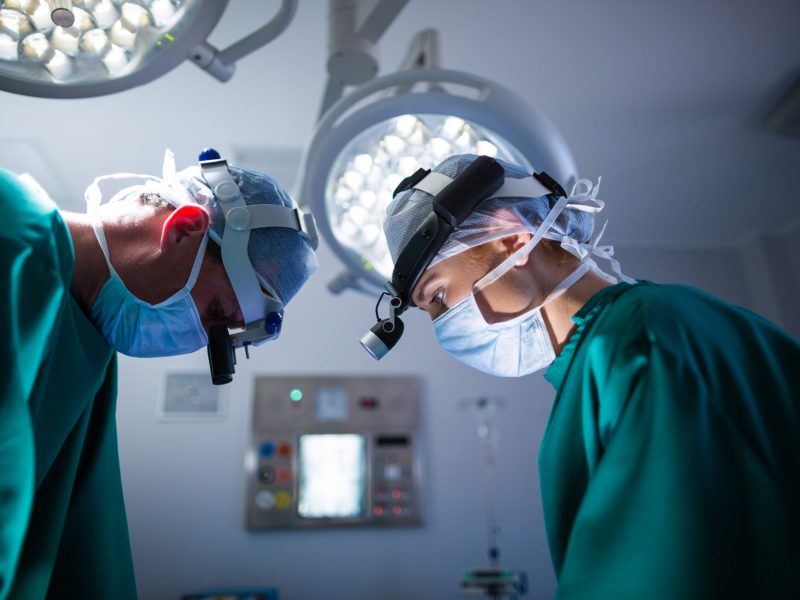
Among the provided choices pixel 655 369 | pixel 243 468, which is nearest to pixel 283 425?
pixel 243 468

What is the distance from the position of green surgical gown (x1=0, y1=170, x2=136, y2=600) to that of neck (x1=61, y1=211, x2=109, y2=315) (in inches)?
1.2

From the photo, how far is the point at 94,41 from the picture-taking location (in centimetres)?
94

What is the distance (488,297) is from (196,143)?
2.15m

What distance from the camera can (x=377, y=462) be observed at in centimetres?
313

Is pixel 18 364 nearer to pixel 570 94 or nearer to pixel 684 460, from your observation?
pixel 684 460

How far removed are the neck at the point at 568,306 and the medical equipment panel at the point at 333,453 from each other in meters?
2.17

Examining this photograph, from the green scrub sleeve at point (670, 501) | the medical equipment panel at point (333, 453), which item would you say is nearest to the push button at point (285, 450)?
the medical equipment panel at point (333, 453)

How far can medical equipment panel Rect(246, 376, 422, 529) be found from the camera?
3.01 metres

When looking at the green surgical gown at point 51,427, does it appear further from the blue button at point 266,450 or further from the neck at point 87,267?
the blue button at point 266,450

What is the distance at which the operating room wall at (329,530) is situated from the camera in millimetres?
2912

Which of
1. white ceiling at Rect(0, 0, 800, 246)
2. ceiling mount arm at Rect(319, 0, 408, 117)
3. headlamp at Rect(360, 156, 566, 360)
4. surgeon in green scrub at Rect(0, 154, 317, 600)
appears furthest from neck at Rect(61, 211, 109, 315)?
white ceiling at Rect(0, 0, 800, 246)

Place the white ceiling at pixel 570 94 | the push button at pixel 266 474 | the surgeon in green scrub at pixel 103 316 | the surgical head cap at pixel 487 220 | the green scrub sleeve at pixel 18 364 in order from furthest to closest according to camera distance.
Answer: the push button at pixel 266 474
the white ceiling at pixel 570 94
the surgical head cap at pixel 487 220
the surgeon in green scrub at pixel 103 316
the green scrub sleeve at pixel 18 364

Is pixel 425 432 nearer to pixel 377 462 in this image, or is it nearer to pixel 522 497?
pixel 377 462

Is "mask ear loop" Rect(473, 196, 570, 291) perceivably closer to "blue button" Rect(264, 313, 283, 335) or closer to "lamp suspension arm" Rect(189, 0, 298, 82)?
"blue button" Rect(264, 313, 283, 335)
